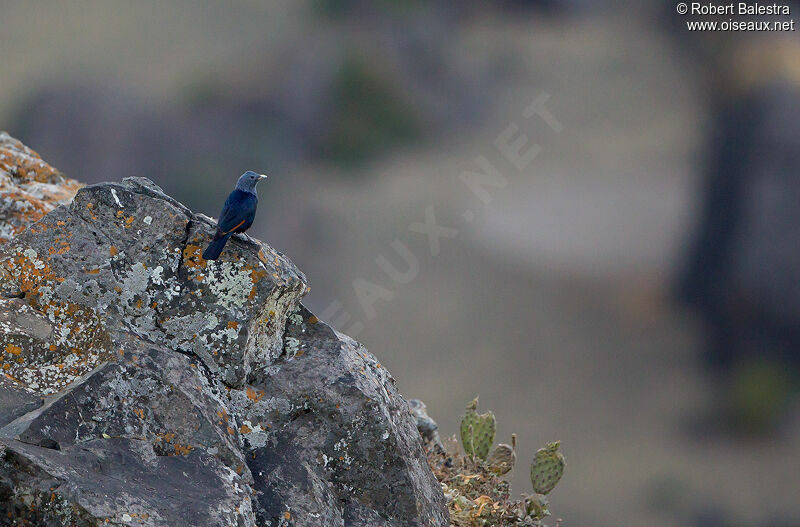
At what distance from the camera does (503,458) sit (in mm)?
8492

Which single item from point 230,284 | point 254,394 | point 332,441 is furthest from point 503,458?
point 230,284

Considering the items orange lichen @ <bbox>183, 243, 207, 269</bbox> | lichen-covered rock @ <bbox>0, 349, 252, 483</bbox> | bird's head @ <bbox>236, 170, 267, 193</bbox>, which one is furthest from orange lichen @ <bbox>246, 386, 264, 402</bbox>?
bird's head @ <bbox>236, 170, 267, 193</bbox>

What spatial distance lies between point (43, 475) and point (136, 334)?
1188 mm

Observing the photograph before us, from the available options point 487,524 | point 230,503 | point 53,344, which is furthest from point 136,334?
point 487,524

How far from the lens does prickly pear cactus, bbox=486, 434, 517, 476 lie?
8.40 m

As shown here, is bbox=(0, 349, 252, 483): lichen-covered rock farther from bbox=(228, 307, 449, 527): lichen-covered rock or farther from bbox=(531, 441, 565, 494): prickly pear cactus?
bbox=(531, 441, 565, 494): prickly pear cactus

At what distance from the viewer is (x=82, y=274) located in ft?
17.7

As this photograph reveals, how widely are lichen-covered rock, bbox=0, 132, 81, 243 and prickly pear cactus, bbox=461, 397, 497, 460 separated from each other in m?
5.01

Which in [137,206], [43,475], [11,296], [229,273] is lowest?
[43,475]

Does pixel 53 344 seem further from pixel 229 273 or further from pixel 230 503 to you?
pixel 230 503

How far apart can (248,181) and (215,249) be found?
718 mm

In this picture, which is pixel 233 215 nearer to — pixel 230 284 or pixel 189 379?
pixel 230 284

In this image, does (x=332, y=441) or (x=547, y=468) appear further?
(x=547, y=468)

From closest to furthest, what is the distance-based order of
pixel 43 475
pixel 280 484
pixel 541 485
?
pixel 43 475
pixel 280 484
pixel 541 485
